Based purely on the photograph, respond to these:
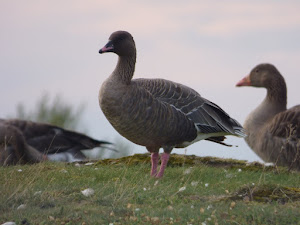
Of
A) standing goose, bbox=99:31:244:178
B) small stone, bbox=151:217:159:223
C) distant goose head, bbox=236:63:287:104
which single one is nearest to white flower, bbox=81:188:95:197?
small stone, bbox=151:217:159:223

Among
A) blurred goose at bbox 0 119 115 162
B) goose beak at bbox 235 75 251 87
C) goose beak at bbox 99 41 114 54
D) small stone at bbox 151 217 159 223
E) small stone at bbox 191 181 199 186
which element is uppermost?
goose beak at bbox 99 41 114 54

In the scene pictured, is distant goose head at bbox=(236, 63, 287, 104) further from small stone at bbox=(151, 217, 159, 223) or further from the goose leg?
small stone at bbox=(151, 217, 159, 223)

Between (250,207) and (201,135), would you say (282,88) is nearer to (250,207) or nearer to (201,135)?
(201,135)

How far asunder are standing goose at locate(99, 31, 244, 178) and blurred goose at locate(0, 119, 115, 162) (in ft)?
15.8

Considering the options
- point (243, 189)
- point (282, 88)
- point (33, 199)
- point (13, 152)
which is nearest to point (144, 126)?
point (243, 189)

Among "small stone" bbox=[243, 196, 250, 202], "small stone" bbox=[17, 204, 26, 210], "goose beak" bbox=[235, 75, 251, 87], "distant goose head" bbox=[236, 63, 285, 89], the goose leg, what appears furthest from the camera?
"goose beak" bbox=[235, 75, 251, 87]

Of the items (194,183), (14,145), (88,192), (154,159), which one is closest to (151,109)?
(154,159)

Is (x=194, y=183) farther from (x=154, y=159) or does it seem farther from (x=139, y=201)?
(x=139, y=201)

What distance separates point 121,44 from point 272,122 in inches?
207

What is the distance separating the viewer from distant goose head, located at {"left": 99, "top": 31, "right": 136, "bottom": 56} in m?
9.63

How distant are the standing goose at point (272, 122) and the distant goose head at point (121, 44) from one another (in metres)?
4.34

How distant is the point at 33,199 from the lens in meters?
7.03

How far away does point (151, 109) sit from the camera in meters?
9.31

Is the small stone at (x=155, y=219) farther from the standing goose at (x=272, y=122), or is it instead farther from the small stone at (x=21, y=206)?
the standing goose at (x=272, y=122)
